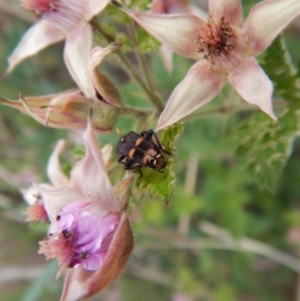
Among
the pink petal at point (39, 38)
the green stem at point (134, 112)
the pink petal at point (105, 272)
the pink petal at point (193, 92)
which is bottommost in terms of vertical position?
Result: the pink petal at point (105, 272)

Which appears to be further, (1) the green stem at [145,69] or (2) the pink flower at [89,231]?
(1) the green stem at [145,69]

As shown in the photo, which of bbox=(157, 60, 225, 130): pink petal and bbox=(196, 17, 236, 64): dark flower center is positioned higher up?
bbox=(196, 17, 236, 64): dark flower center

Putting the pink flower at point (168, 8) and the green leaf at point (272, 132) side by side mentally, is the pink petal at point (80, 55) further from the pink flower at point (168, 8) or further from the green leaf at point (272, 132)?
the green leaf at point (272, 132)

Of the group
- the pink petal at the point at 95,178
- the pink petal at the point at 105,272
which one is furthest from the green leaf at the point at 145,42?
the pink petal at the point at 105,272

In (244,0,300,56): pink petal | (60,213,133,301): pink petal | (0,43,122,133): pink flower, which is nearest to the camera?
(60,213,133,301): pink petal

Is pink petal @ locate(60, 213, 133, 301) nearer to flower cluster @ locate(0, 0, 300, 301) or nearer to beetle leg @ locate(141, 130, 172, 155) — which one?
flower cluster @ locate(0, 0, 300, 301)

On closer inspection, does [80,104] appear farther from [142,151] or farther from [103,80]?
[142,151]

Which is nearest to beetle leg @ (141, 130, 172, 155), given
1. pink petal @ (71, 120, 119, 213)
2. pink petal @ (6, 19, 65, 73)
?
Answer: pink petal @ (71, 120, 119, 213)
